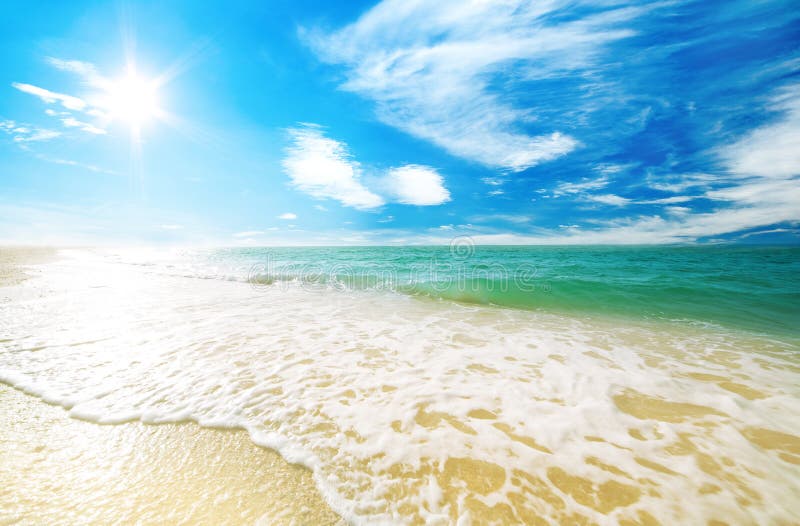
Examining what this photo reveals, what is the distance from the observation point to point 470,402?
3.77m

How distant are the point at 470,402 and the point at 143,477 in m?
3.41

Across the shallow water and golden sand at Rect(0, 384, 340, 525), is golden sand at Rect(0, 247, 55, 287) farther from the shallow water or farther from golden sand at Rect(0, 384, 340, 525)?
golden sand at Rect(0, 384, 340, 525)

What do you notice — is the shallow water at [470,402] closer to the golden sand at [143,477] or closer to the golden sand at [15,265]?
the golden sand at [143,477]

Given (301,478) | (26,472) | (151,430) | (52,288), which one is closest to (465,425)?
(301,478)

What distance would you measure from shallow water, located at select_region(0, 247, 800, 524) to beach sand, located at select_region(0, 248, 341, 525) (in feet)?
0.57

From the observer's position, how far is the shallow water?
2410 mm

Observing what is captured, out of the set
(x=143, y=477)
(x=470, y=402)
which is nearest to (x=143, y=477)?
(x=143, y=477)

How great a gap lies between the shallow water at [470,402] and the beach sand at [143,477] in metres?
0.17

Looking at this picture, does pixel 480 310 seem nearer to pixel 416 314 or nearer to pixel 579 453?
pixel 416 314

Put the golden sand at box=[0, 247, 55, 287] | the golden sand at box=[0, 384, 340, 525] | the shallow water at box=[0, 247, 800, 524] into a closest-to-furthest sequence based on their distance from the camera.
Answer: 1. the golden sand at box=[0, 384, 340, 525]
2. the shallow water at box=[0, 247, 800, 524]
3. the golden sand at box=[0, 247, 55, 287]

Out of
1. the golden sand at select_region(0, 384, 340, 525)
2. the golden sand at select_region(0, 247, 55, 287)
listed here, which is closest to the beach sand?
the golden sand at select_region(0, 384, 340, 525)

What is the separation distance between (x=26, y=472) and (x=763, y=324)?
14.1m

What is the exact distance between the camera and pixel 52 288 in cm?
1114

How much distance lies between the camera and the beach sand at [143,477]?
81.9 inches
